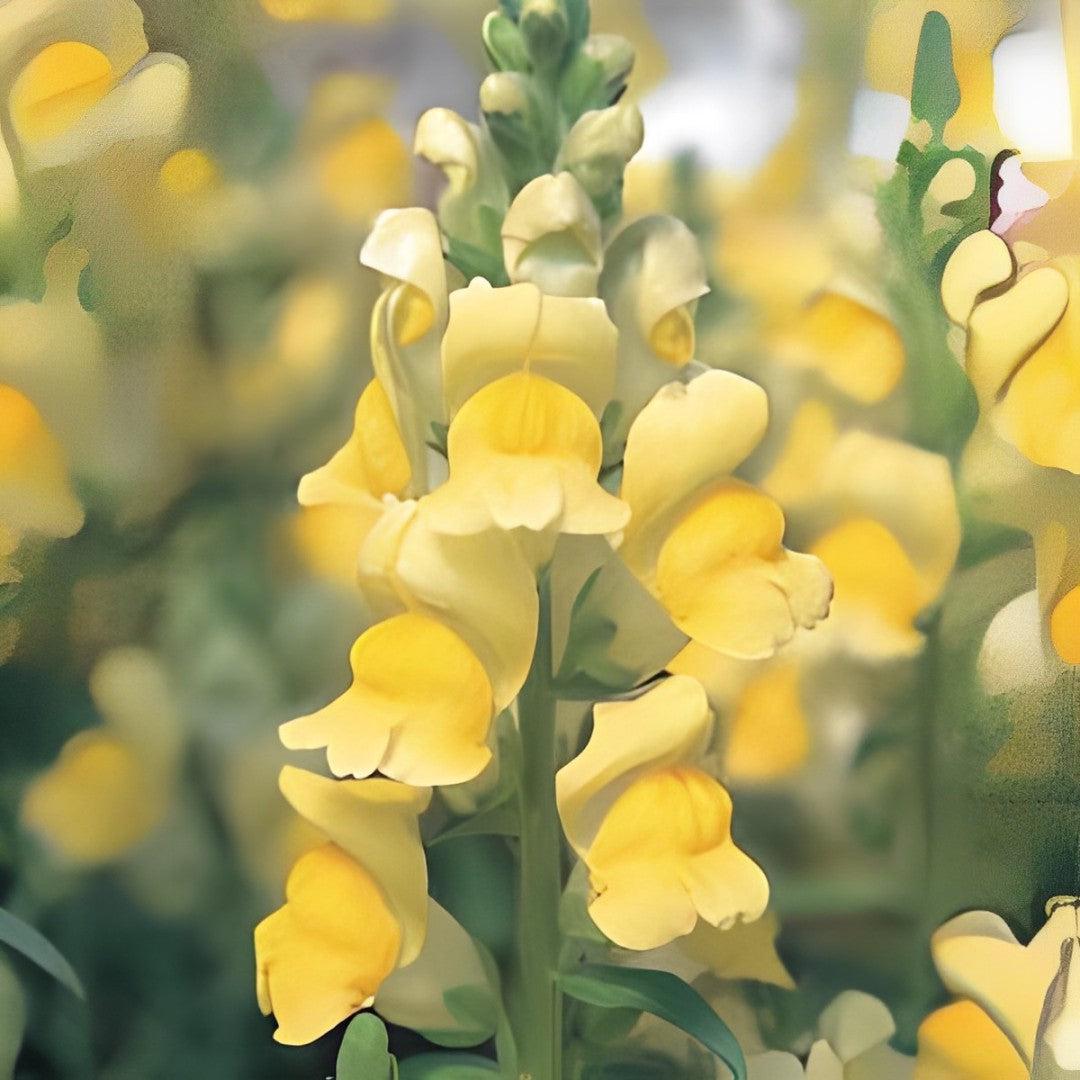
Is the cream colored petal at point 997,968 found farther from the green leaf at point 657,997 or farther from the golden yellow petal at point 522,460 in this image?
the golden yellow petal at point 522,460

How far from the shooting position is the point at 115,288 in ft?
2.17

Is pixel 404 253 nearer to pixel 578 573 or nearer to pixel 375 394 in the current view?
pixel 375 394

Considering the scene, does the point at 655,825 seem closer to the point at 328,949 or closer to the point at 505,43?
the point at 328,949

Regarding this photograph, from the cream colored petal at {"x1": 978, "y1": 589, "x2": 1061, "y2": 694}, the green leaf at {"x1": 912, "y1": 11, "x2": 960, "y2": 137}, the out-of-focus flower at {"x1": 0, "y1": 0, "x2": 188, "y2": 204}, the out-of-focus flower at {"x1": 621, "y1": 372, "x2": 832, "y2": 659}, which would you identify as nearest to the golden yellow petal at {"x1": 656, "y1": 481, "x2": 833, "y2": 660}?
the out-of-focus flower at {"x1": 621, "y1": 372, "x2": 832, "y2": 659}

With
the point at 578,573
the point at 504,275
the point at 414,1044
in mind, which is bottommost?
the point at 414,1044

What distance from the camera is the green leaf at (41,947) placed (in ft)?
2.20

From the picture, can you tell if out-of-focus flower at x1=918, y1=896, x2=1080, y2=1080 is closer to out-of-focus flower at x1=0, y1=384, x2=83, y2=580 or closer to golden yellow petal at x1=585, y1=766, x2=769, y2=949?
golden yellow petal at x1=585, y1=766, x2=769, y2=949

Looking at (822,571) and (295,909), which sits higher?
(822,571)

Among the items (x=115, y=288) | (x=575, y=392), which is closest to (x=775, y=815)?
(x=575, y=392)

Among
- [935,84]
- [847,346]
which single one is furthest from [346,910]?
[935,84]

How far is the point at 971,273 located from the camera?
65 cm

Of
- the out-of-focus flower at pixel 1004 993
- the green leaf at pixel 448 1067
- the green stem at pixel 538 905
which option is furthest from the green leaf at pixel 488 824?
the out-of-focus flower at pixel 1004 993

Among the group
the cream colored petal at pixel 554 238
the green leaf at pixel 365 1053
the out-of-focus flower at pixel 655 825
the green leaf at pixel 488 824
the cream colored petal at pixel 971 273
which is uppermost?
the cream colored petal at pixel 554 238

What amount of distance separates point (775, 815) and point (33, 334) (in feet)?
1.44
